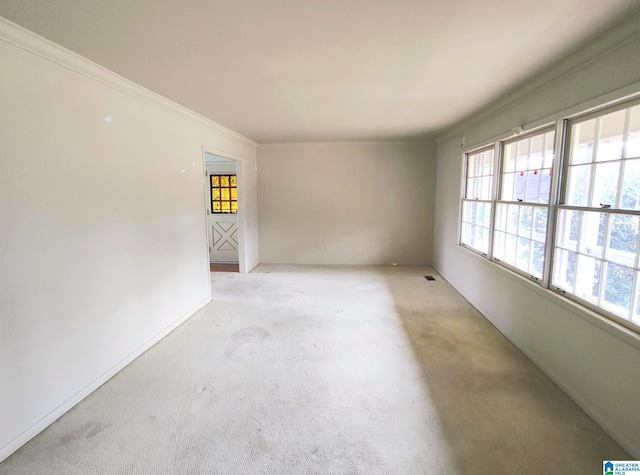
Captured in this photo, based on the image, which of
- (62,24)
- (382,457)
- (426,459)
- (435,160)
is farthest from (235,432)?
(435,160)

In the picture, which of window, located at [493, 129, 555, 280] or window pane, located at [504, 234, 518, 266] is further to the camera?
window pane, located at [504, 234, 518, 266]

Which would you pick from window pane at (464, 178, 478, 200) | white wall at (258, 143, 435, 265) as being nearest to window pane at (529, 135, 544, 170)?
window pane at (464, 178, 478, 200)

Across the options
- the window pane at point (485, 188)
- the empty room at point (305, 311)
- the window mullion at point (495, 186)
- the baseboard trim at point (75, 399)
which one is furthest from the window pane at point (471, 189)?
the baseboard trim at point (75, 399)

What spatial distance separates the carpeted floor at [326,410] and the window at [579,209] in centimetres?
83

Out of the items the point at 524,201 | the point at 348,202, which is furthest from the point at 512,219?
the point at 348,202

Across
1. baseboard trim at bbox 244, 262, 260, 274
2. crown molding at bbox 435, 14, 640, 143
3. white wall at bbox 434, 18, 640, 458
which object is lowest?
baseboard trim at bbox 244, 262, 260, 274

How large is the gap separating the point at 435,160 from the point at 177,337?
543cm

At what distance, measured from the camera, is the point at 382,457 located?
1781mm

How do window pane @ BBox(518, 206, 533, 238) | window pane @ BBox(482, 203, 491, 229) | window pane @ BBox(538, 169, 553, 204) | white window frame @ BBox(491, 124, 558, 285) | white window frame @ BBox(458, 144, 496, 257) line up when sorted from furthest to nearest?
window pane @ BBox(482, 203, 491, 229)
white window frame @ BBox(458, 144, 496, 257)
window pane @ BBox(518, 206, 533, 238)
window pane @ BBox(538, 169, 553, 204)
white window frame @ BBox(491, 124, 558, 285)

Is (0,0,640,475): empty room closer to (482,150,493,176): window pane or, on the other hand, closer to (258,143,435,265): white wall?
(482,150,493,176): window pane

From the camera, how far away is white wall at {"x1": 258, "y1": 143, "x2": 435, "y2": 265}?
20.7ft

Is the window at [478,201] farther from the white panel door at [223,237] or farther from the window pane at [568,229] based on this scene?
the white panel door at [223,237]

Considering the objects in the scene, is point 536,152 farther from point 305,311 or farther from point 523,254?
point 305,311

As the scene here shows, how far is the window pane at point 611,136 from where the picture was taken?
6.60 feet
